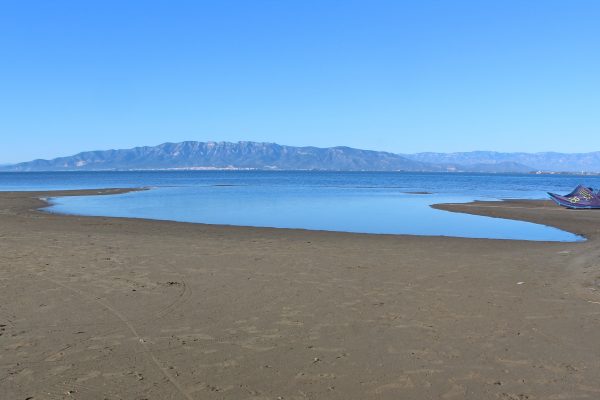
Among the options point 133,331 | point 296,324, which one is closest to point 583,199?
point 296,324

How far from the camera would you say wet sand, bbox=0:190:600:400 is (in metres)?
6.25

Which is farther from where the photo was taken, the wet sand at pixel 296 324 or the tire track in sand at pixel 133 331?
the wet sand at pixel 296 324

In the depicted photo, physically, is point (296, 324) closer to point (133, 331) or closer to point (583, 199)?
point (133, 331)

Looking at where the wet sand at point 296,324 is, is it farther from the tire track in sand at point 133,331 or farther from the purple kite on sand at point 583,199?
the purple kite on sand at point 583,199

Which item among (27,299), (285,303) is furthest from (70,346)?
(285,303)

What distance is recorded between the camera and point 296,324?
337 inches

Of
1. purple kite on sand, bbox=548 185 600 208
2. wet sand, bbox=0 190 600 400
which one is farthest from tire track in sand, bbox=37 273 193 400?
purple kite on sand, bbox=548 185 600 208

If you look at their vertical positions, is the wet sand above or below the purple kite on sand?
below

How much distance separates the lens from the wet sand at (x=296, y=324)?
6.25 meters

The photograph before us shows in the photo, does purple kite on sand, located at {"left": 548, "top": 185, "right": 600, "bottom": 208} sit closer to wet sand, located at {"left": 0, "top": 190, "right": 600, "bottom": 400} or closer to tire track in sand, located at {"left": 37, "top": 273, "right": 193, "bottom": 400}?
wet sand, located at {"left": 0, "top": 190, "right": 600, "bottom": 400}

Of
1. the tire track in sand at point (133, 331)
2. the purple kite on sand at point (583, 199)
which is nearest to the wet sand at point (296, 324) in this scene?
the tire track in sand at point (133, 331)

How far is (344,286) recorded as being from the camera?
37.3ft

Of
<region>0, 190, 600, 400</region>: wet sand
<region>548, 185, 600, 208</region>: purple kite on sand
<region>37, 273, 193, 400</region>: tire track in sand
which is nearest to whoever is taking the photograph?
<region>37, 273, 193, 400</region>: tire track in sand

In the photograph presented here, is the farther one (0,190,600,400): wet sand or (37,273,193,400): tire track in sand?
(0,190,600,400): wet sand
